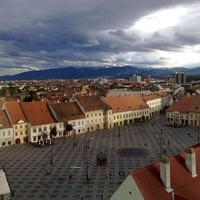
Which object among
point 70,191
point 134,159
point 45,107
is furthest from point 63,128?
point 70,191

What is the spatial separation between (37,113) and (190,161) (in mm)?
59439

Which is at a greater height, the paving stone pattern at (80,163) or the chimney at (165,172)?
the chimney at (165,172)

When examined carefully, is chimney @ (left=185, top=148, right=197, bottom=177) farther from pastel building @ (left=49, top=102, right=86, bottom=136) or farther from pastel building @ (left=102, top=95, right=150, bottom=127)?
pastel building @ (left=102, top=95, right=150, bottom=127)

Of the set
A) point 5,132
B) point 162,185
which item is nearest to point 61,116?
point 5,132

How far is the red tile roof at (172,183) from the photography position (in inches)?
911

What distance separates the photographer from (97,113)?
91.2 metres

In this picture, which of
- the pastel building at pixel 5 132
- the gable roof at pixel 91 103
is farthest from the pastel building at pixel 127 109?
the pastel building at pixel 5 132

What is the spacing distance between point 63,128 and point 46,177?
32667 mm

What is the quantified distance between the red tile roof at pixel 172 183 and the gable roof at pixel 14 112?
56.2 metres

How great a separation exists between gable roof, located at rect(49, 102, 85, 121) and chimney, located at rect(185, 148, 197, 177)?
57.5 metres

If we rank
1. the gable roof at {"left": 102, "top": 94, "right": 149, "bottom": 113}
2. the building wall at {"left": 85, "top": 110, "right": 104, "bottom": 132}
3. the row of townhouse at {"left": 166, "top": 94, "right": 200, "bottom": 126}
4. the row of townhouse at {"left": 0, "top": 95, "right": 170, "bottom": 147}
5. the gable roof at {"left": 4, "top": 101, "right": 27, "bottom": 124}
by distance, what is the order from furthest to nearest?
1. the gable roof at {"left": 102, "top": 94, "right": 149, "bottom": 113}
2. the row of townhouse at {"left": 166, "top": 94, "right": 200, "bottom": 126}
3. the building wall at {"left": 85, "top": 110, "right": 104, "bottom": 132}
4. the gable roof at {"left": 4, "top": 101, "right": 27, "bottom": 124}
5. the row of townhouse at {"left": 0, "top": 95, "right": 170, "bottom": 147}

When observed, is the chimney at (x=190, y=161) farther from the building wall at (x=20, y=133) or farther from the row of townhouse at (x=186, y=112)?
the row of townhouse at (x=186, y=112)

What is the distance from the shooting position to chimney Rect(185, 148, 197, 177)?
2534cm

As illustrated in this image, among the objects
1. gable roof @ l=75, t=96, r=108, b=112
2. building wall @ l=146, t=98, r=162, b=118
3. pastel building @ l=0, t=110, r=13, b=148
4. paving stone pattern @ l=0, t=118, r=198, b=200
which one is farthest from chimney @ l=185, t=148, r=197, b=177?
building wall @ l=146, t=98, r=162, b=118
